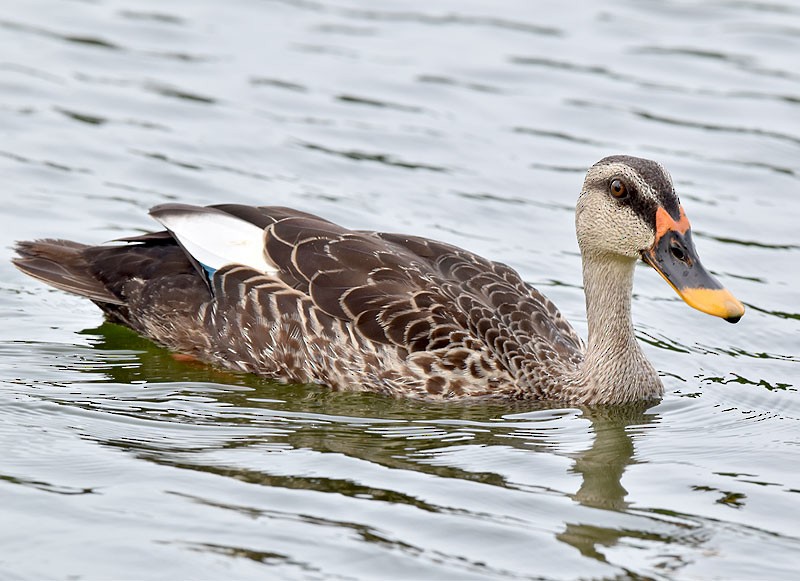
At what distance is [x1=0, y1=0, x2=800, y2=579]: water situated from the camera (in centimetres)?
844

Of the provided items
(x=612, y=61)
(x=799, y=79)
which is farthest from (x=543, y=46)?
(x=799, y=79)

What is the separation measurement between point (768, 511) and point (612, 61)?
A: 32.9 feet

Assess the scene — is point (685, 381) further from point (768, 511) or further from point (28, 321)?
point (28, 321)

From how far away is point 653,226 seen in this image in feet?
33.9

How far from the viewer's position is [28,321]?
11.8 metres

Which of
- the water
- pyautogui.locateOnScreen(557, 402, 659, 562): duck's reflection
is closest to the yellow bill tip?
the water

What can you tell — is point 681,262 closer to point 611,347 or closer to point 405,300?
point 611,347

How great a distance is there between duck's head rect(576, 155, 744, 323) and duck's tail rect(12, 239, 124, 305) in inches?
145

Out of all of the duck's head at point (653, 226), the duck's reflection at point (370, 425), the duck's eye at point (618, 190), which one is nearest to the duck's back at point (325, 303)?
the duck's reflection at point (370, 425)

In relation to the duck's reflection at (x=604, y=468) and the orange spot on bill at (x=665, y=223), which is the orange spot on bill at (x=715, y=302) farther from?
the duck's reflection at (x=604, y=468)

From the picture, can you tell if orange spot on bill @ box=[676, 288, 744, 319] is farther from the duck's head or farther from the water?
the water

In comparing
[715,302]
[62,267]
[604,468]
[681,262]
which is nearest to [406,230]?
[62,267]

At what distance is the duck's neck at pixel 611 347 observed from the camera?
35.8 feet

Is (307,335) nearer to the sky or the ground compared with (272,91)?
nearer to the ground
